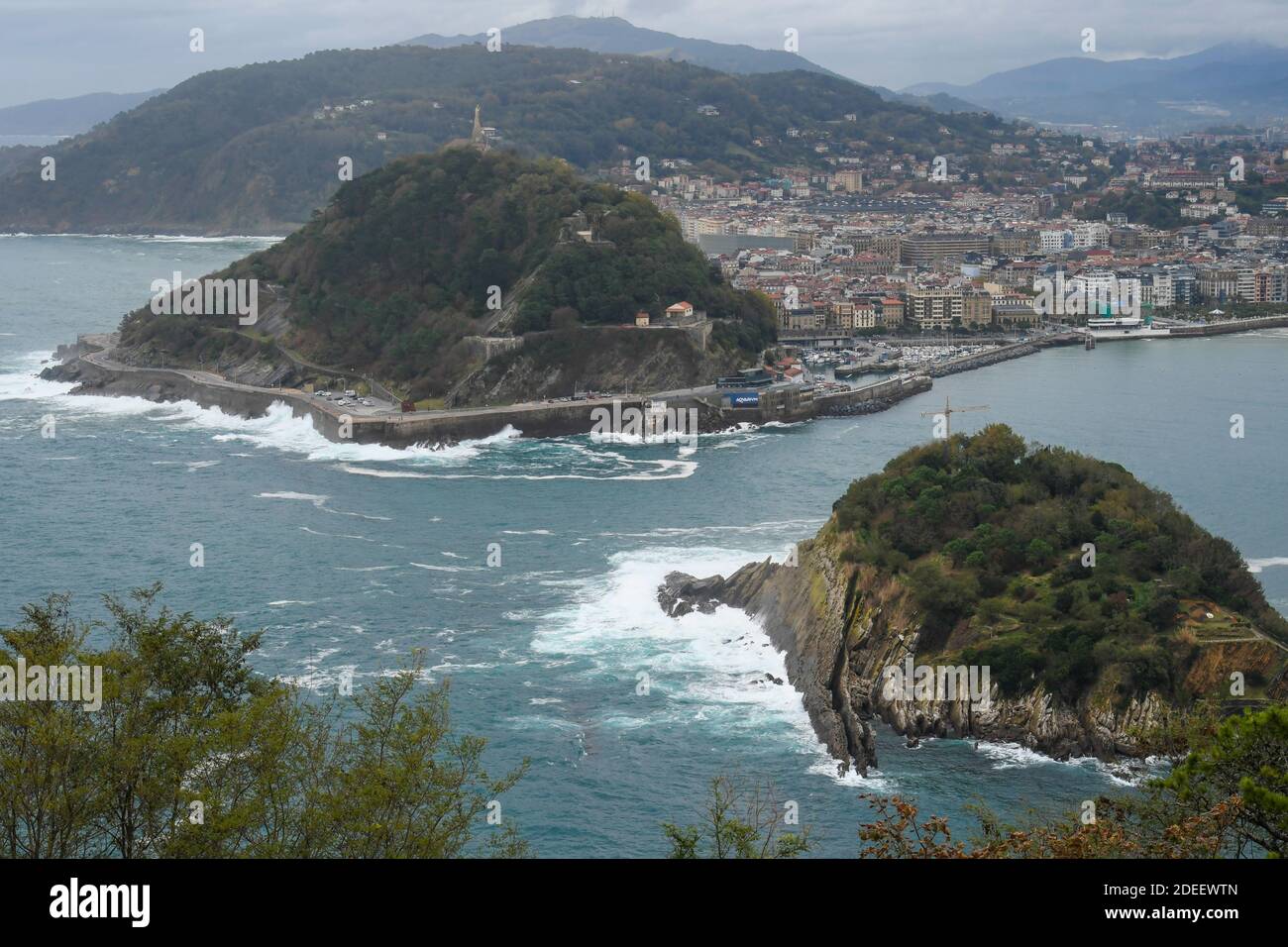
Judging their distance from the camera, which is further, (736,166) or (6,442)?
(736,166)

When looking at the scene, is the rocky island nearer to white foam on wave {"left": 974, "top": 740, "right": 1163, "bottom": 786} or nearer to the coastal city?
white foam on wave {"left": 974, "top": 740, "right": 1163, "bottom": 786}

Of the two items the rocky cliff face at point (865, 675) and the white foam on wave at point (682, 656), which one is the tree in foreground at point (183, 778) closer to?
the white foam on wave at point (682, 656)

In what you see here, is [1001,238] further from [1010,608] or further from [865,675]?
[865,675]

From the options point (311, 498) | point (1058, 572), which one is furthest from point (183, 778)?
point (311, 498)

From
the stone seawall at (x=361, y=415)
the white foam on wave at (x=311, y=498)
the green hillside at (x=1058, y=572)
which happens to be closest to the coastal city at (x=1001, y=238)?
the stone seawall at (x=361, y=415)
